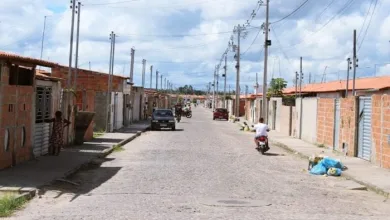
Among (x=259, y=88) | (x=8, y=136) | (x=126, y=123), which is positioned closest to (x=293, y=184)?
(x=8, y=136)

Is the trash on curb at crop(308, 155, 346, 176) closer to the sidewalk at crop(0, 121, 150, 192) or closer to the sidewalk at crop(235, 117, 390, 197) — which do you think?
the sidewalk at crop(235, 117, 390, 197)

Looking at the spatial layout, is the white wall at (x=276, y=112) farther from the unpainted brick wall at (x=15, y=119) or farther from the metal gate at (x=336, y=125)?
the unpainted brick wall at (x=15, y=119)

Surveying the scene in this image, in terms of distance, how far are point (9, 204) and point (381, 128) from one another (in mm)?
13164

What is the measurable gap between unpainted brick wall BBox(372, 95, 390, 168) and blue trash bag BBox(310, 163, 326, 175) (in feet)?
7.62

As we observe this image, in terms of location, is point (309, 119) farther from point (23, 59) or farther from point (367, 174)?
point (23, 59)

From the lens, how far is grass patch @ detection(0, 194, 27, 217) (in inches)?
398

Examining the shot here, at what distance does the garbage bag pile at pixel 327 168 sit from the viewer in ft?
58.9

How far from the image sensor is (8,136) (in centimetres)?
1591

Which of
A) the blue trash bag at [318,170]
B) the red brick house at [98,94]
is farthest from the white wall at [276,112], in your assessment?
the blue trash bag at [318,170]

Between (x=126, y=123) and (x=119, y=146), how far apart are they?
21185mm

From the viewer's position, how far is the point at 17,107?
1675 centimetres

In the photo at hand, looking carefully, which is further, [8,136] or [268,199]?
[8,136]

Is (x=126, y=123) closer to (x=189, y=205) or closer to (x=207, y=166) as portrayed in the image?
(x=207, y=166)

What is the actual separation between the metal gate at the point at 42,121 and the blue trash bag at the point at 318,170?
865 centimetres
